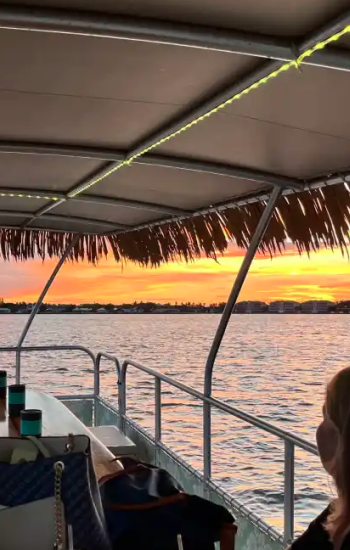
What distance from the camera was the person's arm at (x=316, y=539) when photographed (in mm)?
1357

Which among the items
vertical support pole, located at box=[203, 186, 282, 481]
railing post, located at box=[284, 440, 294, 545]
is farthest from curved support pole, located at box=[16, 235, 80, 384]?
railing post, located at box=[284, 440, 294, 545]

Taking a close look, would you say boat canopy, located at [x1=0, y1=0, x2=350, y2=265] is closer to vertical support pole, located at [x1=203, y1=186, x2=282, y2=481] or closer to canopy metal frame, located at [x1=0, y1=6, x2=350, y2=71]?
canopy metal frame, located at [x1=0, y1=6, x2=350, y2=71]

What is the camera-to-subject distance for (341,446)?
51.3 inches

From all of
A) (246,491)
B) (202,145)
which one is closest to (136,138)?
→ (202,145)

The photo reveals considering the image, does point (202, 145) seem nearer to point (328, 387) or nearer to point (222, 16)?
point (222, 16)

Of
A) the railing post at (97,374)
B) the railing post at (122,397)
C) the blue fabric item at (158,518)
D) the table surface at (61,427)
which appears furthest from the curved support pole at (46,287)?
the blue fabric item at (158,518)

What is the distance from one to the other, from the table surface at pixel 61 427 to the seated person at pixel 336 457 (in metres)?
1.24

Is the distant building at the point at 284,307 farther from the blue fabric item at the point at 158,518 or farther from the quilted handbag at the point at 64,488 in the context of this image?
the quilted handbag at the point at 64,488

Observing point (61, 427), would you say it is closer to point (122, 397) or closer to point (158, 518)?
point (158, 518)

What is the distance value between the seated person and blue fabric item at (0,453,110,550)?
1.93 feet

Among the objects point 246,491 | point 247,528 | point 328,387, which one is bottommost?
point 246,491

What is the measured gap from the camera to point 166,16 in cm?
170

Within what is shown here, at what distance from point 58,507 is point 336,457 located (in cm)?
71

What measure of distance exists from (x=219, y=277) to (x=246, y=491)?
25.7ft
